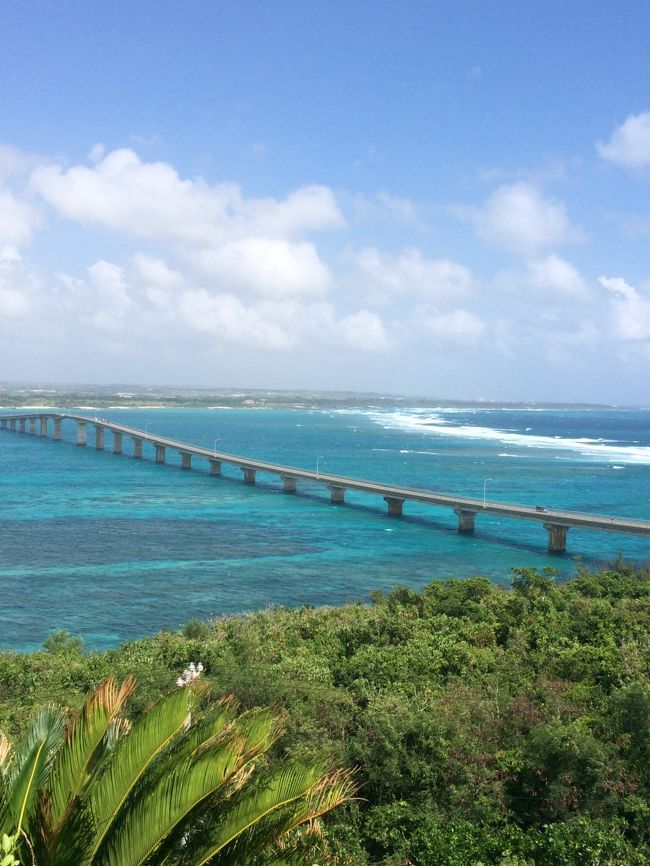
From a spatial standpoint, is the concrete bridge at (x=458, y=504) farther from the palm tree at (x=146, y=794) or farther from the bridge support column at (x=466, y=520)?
the palm tree at (x=146, y=794)

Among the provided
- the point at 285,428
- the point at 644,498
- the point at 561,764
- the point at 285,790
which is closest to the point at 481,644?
the point at 561,764

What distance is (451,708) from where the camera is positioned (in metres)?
12.6

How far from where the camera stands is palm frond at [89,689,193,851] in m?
4.77

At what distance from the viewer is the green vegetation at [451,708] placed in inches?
355

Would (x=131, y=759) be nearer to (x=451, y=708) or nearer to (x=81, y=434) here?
(x=451, y=708)

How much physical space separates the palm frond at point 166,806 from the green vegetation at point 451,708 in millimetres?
1162

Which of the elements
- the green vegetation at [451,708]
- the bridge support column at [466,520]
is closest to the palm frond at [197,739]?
the green vegetation at [451,708]

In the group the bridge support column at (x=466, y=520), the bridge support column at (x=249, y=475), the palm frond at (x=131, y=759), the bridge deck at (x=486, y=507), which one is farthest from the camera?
the bridge support column at (x=249, y=475)

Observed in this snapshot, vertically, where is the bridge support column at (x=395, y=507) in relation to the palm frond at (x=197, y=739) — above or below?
below

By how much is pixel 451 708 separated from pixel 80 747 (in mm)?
8805

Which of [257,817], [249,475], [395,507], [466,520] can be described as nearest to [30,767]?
[257,817]

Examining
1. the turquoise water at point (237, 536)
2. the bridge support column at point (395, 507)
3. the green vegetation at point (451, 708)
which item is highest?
the green vegetation at point (451, 708)

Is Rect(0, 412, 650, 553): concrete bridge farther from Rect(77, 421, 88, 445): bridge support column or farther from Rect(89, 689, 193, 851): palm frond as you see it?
Rect(89, 689, 193, 851): palm frond

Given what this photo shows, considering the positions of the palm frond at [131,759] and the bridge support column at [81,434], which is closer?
the palm frond at [131,759]
